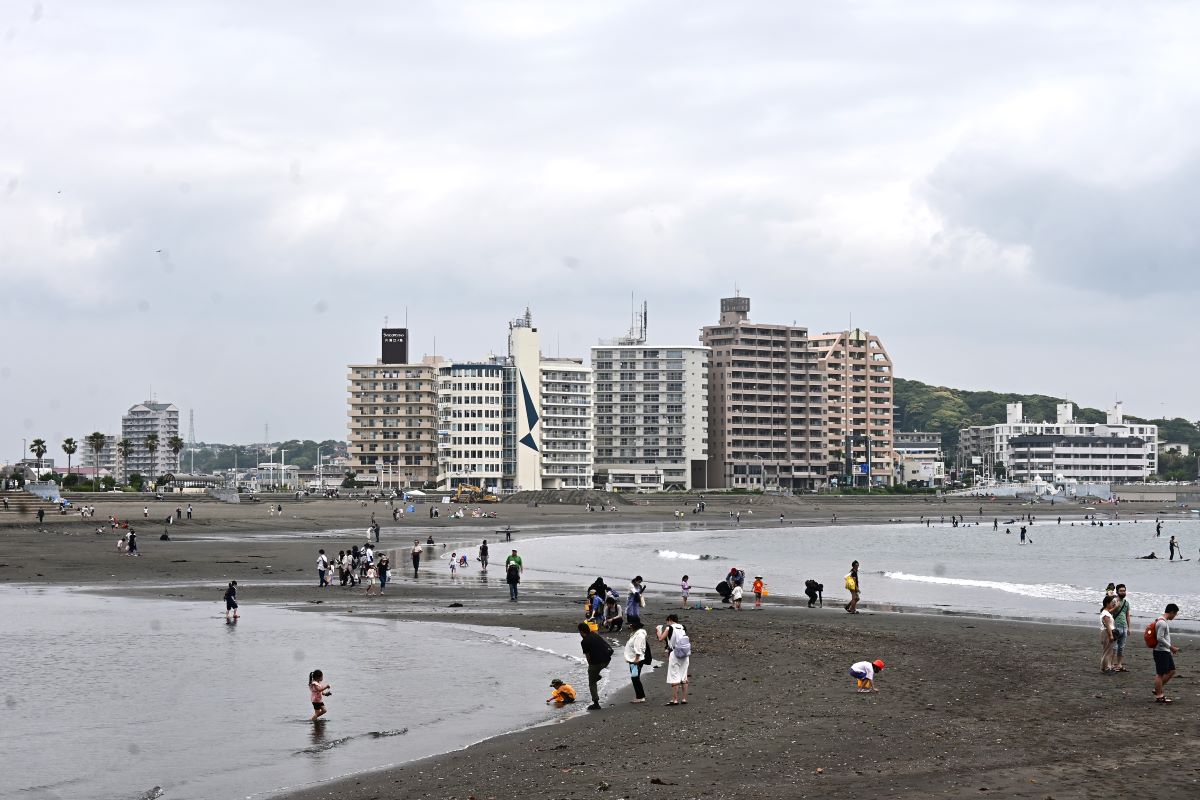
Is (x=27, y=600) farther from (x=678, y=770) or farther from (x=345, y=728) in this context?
(x=678, y=770)

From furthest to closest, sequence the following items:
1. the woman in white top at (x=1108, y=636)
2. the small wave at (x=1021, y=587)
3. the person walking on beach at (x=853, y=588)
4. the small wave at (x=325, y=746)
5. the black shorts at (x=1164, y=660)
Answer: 1. the small wave at (x=1021, y=587)
2. the person walking on beach at (x=853, y=588)
3. the woman in white top at (x=1108, y=636)
4. the black shorts at (x=1164, y=660)
5. the small wave at (x=325, y=746)

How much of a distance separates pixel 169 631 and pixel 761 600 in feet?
67.6

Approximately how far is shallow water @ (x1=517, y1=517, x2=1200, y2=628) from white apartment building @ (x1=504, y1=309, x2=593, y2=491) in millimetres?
73226

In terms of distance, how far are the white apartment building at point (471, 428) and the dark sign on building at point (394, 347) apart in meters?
14.6

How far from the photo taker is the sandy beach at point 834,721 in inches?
604

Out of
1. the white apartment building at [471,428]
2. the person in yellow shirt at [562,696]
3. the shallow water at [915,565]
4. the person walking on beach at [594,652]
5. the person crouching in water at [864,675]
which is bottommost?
the shallow water at [915,565]

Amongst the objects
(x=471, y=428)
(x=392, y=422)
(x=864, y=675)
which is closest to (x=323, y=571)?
(x=864, y=675)

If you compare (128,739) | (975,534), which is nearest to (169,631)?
(128,739)

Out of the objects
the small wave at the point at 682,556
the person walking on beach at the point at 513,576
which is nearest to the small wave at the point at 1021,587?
the small wave at the point at 682,556

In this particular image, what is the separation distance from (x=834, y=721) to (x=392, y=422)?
570 feet

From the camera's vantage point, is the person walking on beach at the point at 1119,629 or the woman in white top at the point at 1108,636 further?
the person walking on beach at the point at 1119,629

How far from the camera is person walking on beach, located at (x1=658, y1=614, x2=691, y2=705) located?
2134 cm

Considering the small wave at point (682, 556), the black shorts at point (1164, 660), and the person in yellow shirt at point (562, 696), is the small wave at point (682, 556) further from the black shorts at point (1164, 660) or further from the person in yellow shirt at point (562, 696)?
the black shorts at point (1164, 660)

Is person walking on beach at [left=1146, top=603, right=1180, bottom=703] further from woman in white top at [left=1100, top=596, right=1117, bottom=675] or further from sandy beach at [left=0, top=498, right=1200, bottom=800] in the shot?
woman in white top at [left=1100, top=596, right=1117, bottom=675]
